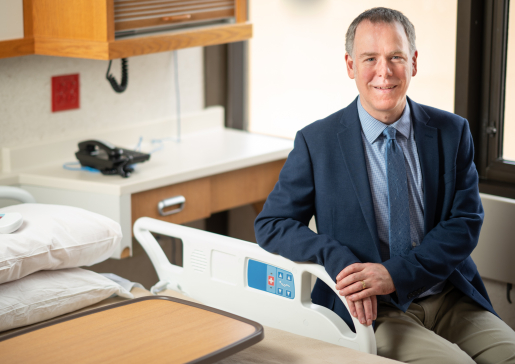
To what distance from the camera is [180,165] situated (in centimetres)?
255

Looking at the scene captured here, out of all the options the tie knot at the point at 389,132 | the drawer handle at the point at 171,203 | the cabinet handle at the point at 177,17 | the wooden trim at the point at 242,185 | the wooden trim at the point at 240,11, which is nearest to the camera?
the tie knot at the point at 389,132

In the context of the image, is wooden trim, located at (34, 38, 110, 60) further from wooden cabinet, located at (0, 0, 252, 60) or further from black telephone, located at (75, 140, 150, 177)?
black telephone, located at (75, 140, 150, 177)

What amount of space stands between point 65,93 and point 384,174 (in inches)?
58.6

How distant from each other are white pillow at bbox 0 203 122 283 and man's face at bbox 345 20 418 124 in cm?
79

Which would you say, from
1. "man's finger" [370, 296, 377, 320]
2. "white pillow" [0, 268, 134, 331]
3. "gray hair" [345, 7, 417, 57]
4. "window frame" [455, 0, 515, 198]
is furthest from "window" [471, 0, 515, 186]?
"white pillow" [0, 268, 134, 331]

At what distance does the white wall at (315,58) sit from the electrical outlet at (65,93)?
35.1 inches

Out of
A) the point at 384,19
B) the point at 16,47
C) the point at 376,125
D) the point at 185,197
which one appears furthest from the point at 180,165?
the point at 384,19

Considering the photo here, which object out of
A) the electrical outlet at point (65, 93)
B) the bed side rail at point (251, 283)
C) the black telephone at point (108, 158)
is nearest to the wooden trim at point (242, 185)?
the black telephone at point (108, 158)

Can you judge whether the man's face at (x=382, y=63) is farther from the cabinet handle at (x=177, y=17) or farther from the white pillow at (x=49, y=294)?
the cabinet handle at (x=177, y=17)

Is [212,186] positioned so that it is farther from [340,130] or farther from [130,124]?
[340,130]

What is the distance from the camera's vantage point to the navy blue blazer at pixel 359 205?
1.64 metres

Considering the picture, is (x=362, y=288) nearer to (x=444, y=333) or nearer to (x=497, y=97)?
(x=444, y=333)

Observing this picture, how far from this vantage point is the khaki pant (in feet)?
5.14

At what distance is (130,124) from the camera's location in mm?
2914
